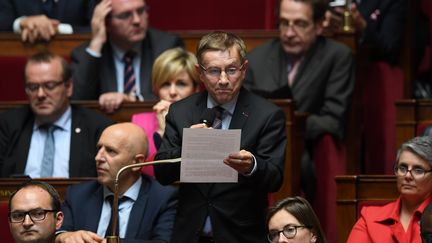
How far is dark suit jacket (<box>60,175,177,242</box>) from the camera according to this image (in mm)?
3658

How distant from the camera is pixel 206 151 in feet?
10.6

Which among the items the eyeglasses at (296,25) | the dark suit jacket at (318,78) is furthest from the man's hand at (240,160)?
the eyeglasses at (296,25)

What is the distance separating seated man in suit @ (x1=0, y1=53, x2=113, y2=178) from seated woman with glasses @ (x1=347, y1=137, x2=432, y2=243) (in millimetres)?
1137

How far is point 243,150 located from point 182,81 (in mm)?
1041

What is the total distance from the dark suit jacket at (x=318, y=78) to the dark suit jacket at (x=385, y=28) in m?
0.35

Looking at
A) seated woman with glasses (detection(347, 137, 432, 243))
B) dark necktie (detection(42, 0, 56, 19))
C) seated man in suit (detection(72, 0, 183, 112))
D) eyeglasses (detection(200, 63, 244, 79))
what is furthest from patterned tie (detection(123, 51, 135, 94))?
seated woman with glasses (detection(347, 137, 432, 243))

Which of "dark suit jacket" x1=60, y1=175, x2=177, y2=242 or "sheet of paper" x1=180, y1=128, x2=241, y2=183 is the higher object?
"sheet of paper" x1=180, y1=128, x2=241, y2=183

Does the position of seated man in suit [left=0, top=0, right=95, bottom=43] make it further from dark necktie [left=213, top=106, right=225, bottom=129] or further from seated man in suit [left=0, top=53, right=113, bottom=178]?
dark necktie [left=213, top=106, right=225, bottom=129]

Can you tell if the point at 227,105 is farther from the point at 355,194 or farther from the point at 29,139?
the point at 29,139

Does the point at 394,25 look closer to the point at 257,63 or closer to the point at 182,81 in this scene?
the point at 257,63

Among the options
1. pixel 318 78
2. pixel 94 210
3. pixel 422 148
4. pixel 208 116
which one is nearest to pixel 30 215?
pixel 94 210

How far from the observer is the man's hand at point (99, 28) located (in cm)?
478

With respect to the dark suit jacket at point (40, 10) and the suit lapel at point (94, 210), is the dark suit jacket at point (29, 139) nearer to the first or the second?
the suit lapel at point (94, 210)

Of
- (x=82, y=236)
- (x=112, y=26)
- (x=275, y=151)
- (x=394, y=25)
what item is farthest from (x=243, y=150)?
(x=394, y=25)
